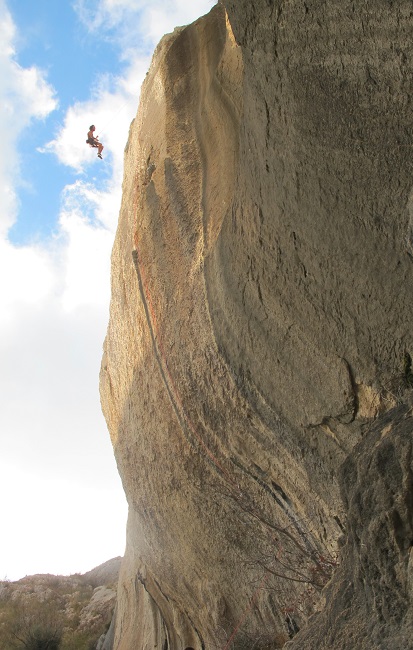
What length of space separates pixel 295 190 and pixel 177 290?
1.92 metres

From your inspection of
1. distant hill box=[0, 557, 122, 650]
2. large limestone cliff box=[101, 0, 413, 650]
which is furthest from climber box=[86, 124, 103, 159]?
distant hill box=[0, 557, 122, 650]

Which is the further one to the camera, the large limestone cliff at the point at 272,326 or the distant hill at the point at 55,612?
A: the distant hill at the point at 55,612

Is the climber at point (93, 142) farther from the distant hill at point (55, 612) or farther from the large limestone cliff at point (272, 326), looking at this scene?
the distant hill at point (55, 612)

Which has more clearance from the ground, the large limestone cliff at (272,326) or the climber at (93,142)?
the climber at (93,142)

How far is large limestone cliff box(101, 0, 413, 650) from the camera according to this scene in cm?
302

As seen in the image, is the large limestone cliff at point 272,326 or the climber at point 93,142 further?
the climber at point 93,142

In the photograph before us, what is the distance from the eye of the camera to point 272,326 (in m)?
4.27

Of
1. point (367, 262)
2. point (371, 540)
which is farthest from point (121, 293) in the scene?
point (371, 540)

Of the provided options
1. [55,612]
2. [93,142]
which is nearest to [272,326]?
[93,142]

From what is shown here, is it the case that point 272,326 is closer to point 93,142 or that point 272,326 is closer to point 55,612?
point 93,142

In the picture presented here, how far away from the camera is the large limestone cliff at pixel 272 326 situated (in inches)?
119

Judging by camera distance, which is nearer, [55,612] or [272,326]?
[272,326]

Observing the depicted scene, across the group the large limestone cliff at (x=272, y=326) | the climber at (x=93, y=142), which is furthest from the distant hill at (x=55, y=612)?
the climber at (x=93, y=142)

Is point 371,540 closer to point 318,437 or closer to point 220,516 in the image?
point 318,437
